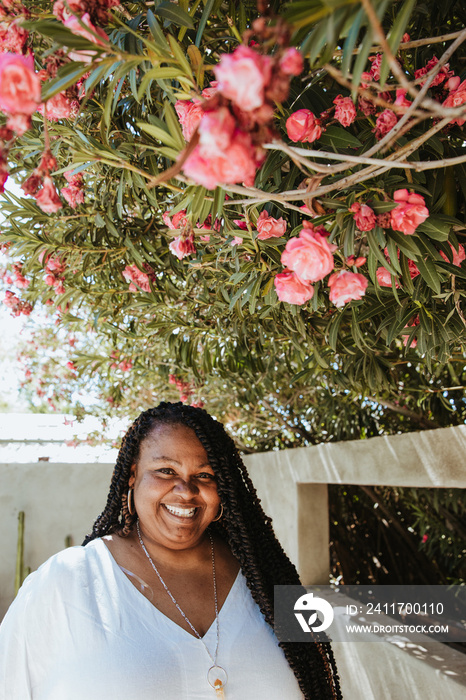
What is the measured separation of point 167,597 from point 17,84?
1.40 metres

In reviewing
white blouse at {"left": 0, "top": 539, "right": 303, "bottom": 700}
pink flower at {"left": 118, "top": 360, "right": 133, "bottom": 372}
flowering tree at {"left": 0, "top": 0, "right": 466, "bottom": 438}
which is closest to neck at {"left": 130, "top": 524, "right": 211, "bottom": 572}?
white blouse at {"left": 0, "top": 539, "right": 303, "bottom": 700}

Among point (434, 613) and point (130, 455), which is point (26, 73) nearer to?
point (130, 455)

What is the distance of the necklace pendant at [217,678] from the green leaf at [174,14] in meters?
1.48

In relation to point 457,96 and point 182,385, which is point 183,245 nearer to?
point 457,96

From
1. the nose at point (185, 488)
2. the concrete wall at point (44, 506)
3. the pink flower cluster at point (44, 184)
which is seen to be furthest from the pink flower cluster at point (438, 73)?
the concrete wall at point (44, 506)

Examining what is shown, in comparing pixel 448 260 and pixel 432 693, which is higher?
pixel 448 260

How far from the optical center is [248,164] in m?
0.60

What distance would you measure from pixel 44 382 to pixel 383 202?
162 inches

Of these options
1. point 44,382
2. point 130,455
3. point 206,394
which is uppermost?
point 44,382

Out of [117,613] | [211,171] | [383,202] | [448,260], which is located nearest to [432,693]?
[117,613]

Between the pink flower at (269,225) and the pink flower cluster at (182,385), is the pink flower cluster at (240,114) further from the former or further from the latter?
the pink flower cluster at (182,385)

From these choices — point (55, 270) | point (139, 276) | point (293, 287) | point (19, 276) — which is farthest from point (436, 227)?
point (19, 276)

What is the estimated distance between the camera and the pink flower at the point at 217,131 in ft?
1.92

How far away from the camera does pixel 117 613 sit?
152 cm
